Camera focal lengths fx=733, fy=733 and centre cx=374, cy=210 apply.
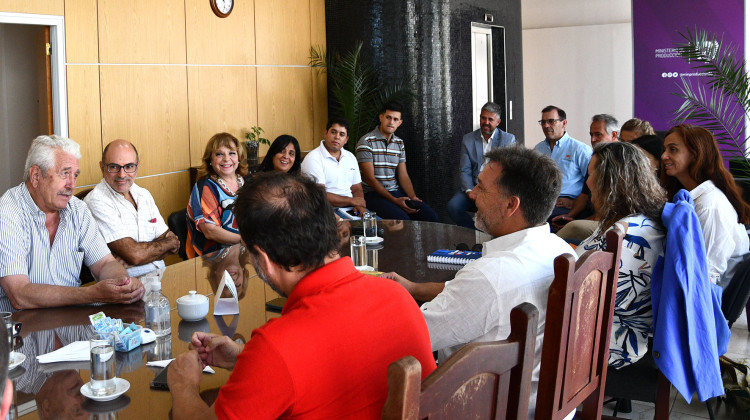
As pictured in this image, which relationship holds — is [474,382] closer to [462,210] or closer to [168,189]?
[168,189]

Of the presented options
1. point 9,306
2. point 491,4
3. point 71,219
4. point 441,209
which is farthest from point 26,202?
point 491,4

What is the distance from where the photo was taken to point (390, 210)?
20.7 feet

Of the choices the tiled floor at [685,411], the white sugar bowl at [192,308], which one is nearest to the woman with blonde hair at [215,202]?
the white sugar bowl at [192,308]

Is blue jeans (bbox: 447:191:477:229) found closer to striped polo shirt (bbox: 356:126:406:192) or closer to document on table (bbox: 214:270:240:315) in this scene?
striped polo shirt (bbox: 356:126:406:192)

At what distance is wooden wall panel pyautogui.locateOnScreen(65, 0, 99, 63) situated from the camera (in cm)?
489

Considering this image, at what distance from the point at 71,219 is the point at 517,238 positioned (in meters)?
1.89

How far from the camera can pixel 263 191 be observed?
1.56 meters

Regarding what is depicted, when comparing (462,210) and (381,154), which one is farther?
(381,154)

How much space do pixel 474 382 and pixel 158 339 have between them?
123 centimetres

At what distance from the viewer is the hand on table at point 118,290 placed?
251 cm

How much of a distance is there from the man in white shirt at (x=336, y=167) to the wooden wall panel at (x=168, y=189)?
3.20 feet

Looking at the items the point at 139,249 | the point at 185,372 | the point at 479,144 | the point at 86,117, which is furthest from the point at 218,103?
the point at 185,372

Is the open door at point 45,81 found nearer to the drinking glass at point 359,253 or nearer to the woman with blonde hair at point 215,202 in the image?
the woman with blonde hair at point 215,202

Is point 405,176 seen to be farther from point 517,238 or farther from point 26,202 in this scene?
point 517,238
